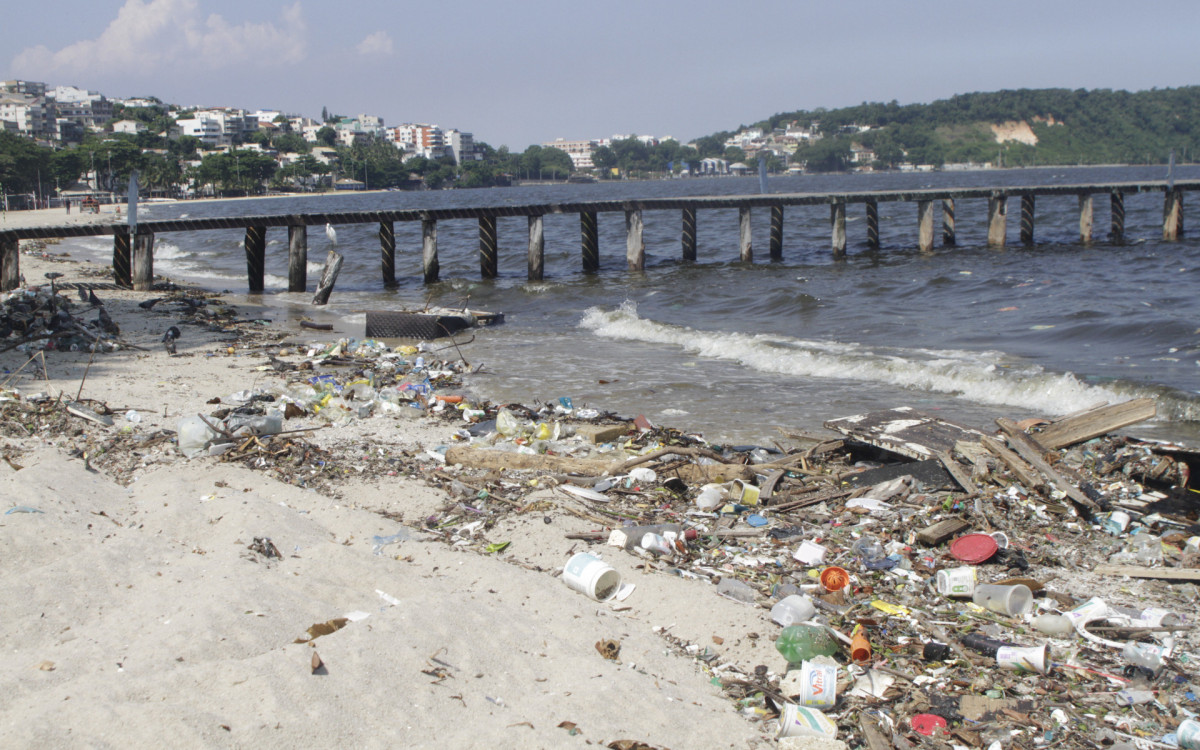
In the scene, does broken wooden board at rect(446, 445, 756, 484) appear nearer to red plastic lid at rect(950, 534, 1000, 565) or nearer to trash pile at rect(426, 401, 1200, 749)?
trash pile at rect(426, 401, 1200, 749)

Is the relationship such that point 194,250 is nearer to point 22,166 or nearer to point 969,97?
point 22,166

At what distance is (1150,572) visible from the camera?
4.55 m

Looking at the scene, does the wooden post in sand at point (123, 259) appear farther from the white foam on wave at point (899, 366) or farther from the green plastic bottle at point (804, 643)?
the green plastic bottle at point (804, 643)

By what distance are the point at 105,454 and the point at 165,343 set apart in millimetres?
5882

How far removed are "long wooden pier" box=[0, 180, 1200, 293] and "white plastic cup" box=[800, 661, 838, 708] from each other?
17827 millimetres

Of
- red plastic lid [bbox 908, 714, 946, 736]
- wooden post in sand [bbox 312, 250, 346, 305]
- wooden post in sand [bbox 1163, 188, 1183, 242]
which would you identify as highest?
wooden post in sand [bbox 1163, 188, 1183, 242]

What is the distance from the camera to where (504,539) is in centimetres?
501

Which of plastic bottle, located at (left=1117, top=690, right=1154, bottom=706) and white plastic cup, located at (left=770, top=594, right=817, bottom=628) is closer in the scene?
plastic bottle, located at (left=1117, top=690, right=1154, bottom=706)

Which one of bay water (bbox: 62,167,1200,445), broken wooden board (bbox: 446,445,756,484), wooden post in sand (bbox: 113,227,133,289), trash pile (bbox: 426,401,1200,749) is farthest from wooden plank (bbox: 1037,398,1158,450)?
wooden post in sand (bbox: 113,227,133,289)

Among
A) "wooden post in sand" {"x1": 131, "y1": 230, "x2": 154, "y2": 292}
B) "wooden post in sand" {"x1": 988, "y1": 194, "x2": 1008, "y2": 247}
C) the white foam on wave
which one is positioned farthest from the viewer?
"wooden post in sand" {"x1": 988, "y1": 194, "x2": 1008, "y2": 247}

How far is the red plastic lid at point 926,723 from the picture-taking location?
3188 mm

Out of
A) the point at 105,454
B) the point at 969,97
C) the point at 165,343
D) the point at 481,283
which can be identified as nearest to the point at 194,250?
the point at 481,283

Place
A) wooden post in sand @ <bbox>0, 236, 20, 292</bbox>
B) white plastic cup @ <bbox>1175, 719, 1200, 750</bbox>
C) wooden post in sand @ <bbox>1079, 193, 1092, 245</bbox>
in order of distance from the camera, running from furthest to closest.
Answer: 1. wooden post in sand @ <bbox>1079, 193, 1092, 245</bbox>
2. wooden post in sand @ <bbox>0, 236, 20, 292</bbox>
3. white plastic cup @ <bbox>1175, 719, 1200, 750</bbox>

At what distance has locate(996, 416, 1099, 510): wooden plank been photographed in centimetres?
549
